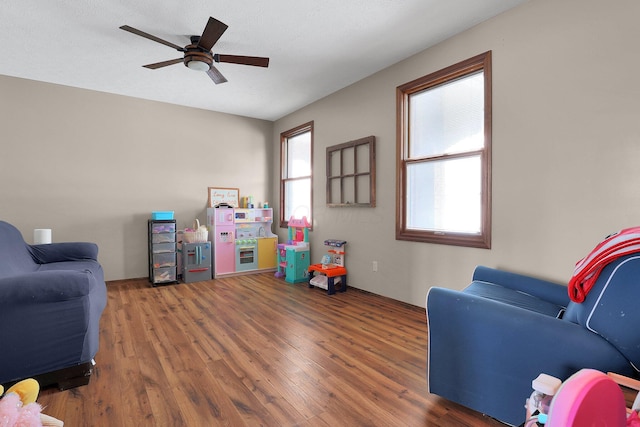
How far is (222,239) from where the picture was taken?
4961mm

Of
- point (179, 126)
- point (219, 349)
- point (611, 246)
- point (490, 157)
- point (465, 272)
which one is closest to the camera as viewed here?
point (611, 246)

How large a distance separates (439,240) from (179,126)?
14.2 ft

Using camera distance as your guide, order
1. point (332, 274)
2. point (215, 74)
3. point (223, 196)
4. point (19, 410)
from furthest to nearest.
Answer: point (223, 196) < point (332, 274) < point (215, 74) < point (19, 410)

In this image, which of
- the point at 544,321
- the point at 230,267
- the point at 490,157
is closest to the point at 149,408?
the point at 544,321

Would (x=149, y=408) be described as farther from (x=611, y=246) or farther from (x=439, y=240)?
(x=439, y=240)

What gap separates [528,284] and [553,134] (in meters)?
1.16

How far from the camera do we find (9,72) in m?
3.75

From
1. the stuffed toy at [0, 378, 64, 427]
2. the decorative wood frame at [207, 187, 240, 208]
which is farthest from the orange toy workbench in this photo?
the stuffed toy at [0, 378, 64, 427]

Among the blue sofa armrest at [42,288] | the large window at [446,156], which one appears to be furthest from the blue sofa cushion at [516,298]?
the blue sofa armrest at [42,288]

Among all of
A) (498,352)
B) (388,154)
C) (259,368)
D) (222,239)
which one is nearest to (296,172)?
(222,239)

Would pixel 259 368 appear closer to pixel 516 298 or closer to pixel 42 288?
pixel 42 288

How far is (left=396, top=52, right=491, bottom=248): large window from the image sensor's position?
2781 mm

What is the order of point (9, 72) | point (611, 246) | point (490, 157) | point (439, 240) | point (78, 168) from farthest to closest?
1. point (78, 168)
2. point (9, 72)
3. point (439, 240)
4. point (490, 157)
5. point (611, 246)

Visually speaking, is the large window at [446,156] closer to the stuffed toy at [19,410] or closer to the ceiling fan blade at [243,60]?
the ceiling fan blade at [243,60]
